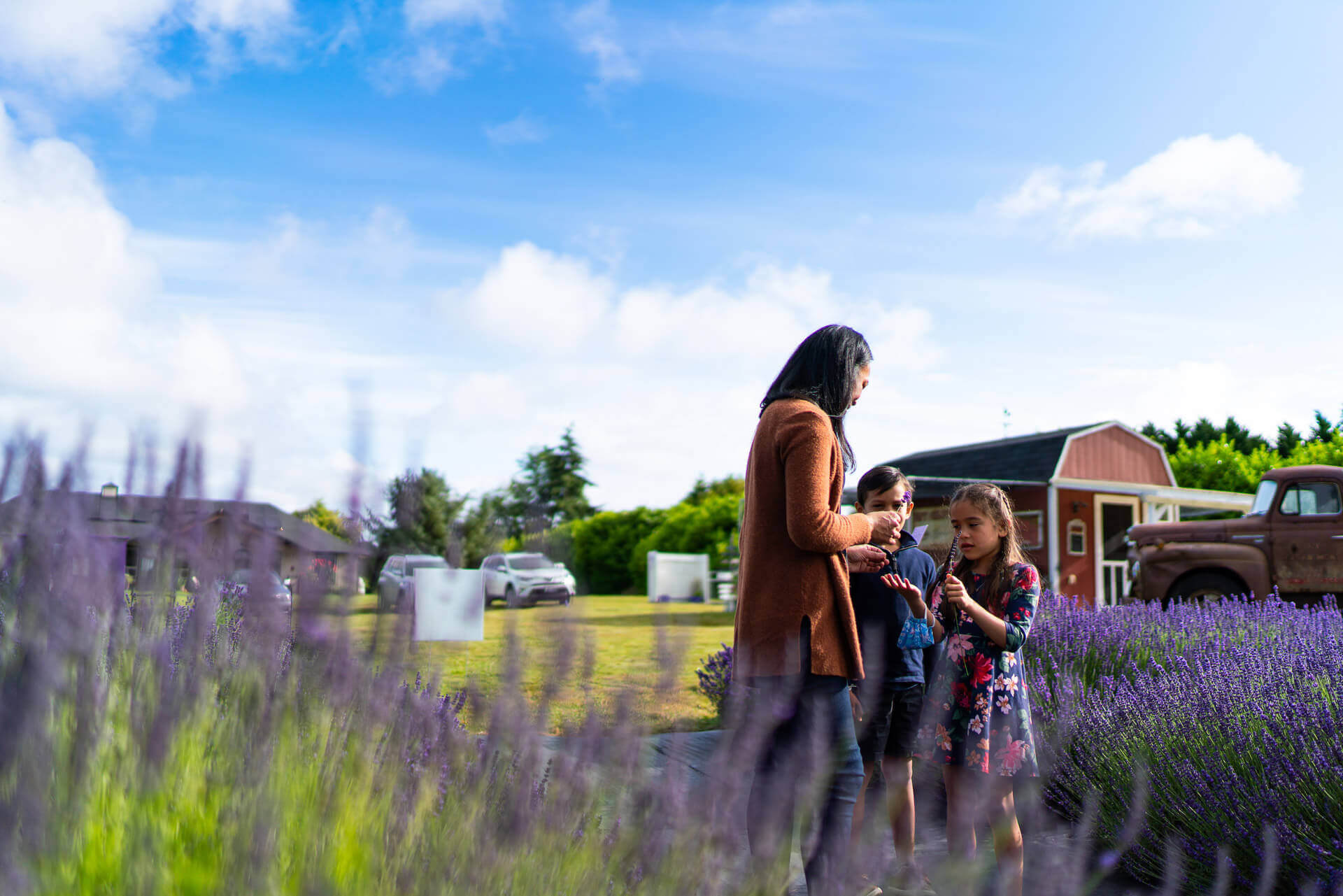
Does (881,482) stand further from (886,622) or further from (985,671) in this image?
(985,671)

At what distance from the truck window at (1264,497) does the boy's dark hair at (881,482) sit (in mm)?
9677

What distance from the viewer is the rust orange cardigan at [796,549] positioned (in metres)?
2.46

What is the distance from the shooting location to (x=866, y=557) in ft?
9.41

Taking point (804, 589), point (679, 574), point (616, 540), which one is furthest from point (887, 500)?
point (616, 540)

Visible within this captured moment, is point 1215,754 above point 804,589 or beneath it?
beneath

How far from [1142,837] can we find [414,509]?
3.09m

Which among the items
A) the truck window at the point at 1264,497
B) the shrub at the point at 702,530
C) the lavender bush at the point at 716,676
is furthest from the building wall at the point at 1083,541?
the lavender bush at the point at 716,676

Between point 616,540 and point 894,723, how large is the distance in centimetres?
3156

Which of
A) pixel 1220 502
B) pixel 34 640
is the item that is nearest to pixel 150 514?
pixel 34 640

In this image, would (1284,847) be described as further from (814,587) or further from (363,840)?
(363,840)

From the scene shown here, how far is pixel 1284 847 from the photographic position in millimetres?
2896

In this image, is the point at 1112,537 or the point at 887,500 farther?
the point at 1112,537

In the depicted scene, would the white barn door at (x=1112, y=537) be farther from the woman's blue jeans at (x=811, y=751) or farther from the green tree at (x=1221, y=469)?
the woman's blue jeans at (x=811, y=751)

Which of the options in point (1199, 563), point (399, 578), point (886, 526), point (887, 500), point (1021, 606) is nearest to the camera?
point (399, 578)
